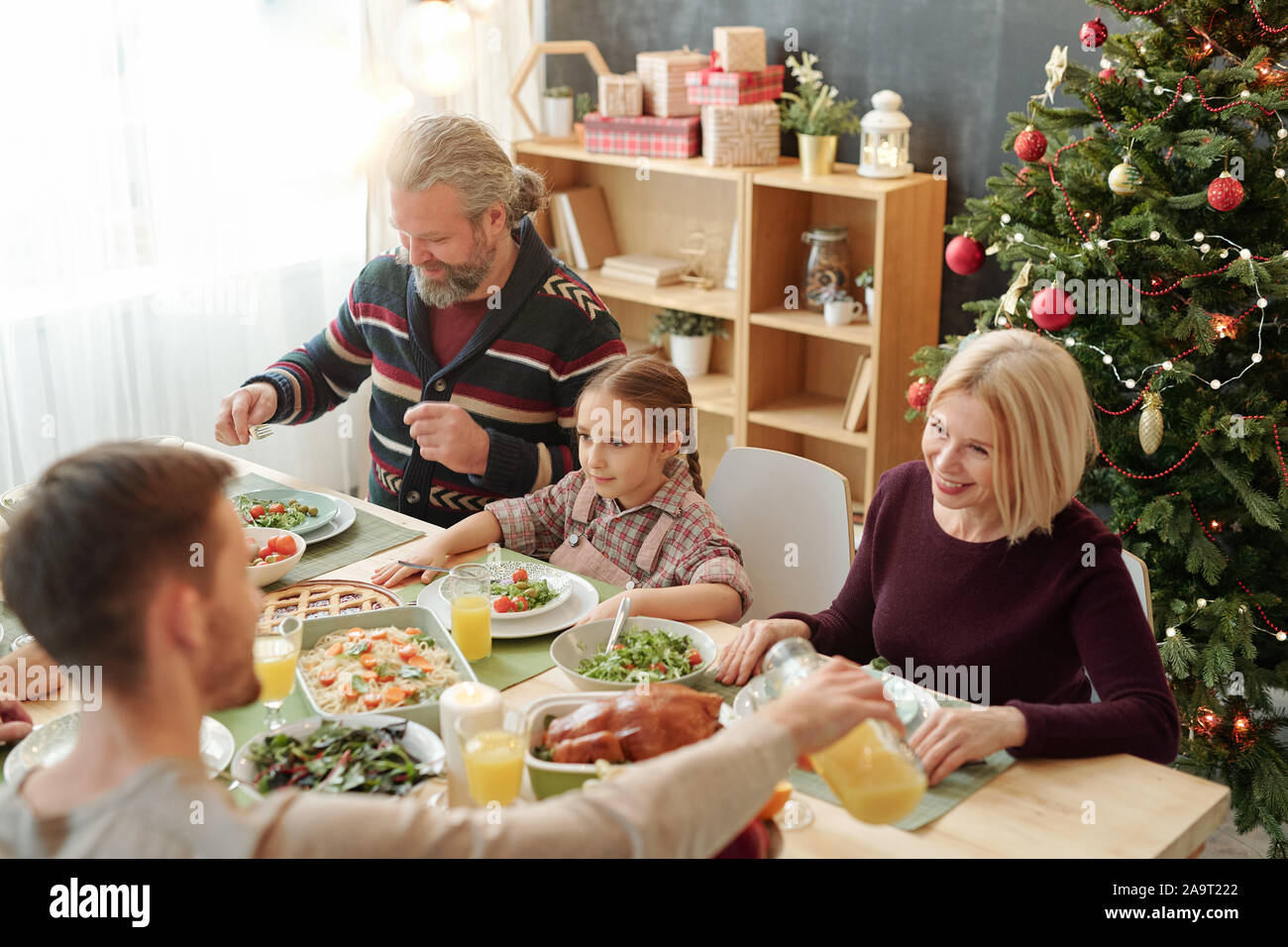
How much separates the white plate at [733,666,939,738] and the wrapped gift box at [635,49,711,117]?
9.09 feet

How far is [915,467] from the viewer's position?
6.36 ft

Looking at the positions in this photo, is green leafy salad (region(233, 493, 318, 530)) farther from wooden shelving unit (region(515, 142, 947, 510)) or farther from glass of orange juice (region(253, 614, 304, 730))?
wooden shelving unit (region(515, 142, 947, 510))

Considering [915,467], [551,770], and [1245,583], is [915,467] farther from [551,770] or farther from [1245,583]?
[1245,583]

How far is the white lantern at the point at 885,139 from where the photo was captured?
359 centimetres

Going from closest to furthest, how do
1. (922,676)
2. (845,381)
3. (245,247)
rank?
(922,676) → (245,247) → (845,381)

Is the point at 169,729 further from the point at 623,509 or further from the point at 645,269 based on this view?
the point at 645,269

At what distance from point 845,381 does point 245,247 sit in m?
2.01

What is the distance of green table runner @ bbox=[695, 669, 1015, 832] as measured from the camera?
4.53 ft

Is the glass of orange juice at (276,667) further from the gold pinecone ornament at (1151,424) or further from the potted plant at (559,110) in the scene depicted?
the potted plant at (559,110)

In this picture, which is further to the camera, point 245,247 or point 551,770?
point 245,247

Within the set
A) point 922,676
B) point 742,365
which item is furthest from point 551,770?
point 742,365

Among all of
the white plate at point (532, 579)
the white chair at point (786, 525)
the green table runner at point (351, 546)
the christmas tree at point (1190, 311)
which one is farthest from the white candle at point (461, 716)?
the christmas tree at point (1190, 311)

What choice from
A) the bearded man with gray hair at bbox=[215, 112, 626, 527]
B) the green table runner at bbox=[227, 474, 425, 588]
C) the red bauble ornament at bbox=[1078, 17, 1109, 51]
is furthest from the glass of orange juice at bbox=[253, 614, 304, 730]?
the red bauble ornament at bbox=[1078, 17, 1109, 51]

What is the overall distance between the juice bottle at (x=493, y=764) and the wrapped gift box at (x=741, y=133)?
2851 millimetres
